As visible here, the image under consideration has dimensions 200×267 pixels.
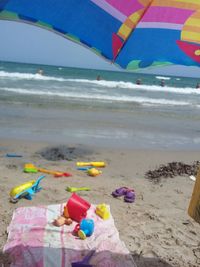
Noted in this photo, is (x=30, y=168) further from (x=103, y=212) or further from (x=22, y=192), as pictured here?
(x=103, y=212)

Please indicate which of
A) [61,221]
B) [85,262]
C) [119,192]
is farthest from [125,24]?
[119,192]

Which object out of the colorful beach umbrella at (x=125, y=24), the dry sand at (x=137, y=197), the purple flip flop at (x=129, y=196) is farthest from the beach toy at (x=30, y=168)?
the colorful beach umbrella at (x=125, y=24)

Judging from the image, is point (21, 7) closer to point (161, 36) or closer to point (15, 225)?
point (161, 36)

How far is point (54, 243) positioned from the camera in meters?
3.66

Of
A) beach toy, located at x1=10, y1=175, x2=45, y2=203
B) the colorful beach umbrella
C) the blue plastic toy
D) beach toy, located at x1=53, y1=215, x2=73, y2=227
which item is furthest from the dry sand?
the colorful beach umbrella

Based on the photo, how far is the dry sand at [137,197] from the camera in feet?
12.5

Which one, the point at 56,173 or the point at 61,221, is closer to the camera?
the point at 61,221

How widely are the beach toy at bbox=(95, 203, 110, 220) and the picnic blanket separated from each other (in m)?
0.06

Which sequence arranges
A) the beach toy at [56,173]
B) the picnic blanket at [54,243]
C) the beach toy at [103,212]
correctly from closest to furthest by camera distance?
the picnic blanket at [54,243]
the beach toy at [103,212]
the beach toy at [56,173]

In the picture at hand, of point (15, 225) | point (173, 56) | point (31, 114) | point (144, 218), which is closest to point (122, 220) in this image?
point (144, 218)

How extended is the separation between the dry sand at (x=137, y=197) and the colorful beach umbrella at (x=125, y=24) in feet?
6.71

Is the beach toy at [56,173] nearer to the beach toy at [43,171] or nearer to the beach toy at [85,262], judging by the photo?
the beach toy at [43,171]

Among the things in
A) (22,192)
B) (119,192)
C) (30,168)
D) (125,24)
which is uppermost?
(125,24)

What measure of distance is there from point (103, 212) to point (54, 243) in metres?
0.89
